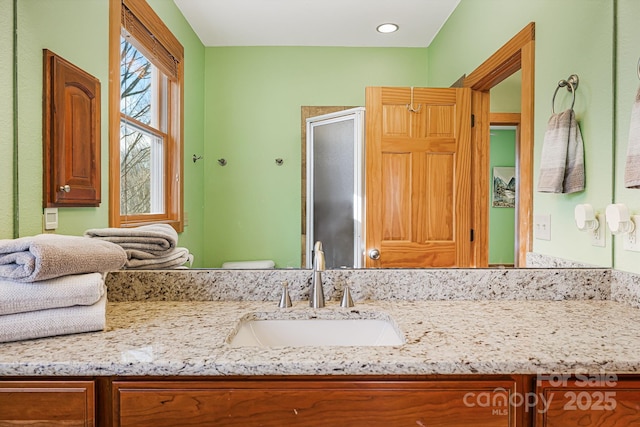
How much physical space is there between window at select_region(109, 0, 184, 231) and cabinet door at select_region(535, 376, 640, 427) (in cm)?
112

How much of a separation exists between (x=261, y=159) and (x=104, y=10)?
2.34ft

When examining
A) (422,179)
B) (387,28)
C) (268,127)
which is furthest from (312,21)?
(422,179)

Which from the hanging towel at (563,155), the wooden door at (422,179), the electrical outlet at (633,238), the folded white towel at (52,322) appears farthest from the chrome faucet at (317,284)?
the electrical outlet at (633,238)

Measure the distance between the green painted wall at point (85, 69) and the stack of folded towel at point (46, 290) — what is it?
0.32 metres

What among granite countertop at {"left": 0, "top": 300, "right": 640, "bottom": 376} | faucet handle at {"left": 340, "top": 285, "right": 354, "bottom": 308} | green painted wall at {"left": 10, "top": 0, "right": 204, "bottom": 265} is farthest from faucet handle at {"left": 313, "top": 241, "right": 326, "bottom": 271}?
green painted wall at {"left": 10, "top": 0, "right": 204, "bottom": 265}

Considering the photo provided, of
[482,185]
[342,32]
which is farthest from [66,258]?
[482,185]

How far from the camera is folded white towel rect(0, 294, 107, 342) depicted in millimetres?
838

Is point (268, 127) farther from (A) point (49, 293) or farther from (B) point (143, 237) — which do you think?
(A) point (49, 293)

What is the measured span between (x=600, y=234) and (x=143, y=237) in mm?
1508

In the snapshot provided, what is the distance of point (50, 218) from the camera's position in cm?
117

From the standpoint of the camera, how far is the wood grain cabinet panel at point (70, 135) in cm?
116

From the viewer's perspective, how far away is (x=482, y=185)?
1.30 m

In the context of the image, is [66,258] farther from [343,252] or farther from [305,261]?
[343,252]

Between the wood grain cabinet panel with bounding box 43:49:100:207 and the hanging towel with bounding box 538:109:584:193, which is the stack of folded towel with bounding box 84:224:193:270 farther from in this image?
the hanging towel with bounding box 538:109:584:193
